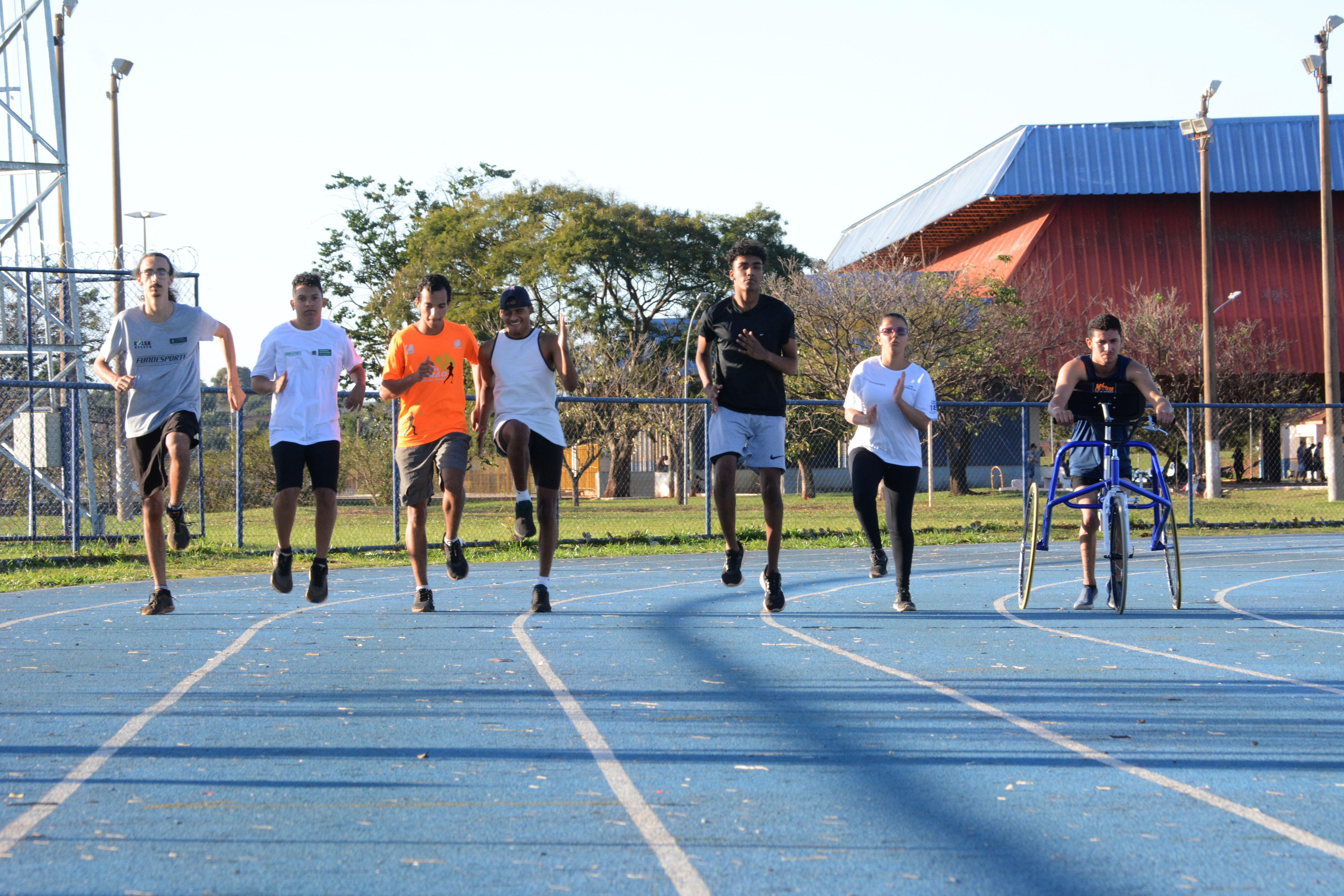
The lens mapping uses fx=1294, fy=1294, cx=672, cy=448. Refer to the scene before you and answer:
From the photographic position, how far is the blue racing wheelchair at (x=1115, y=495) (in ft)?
27.9

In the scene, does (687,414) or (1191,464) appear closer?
(1191,464)

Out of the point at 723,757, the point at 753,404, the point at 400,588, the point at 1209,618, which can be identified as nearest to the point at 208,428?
the point at 400,588

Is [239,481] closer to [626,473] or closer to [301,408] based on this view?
[301,408]

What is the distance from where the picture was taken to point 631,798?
379cm

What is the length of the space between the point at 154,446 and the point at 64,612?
194cm

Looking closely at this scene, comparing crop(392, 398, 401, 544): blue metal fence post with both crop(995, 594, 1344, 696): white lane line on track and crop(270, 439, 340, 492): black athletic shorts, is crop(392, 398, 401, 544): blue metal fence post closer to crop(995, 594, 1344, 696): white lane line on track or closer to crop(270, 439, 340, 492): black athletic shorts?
crop(270, 439, 340, 492): black athletic shorts

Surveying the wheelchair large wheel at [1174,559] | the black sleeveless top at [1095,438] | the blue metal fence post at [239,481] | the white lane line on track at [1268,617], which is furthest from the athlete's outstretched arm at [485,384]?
the blue metal fence post at [239,481]

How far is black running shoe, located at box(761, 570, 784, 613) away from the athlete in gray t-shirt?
352 cm

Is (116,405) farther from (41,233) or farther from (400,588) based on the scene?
→ (400,588)

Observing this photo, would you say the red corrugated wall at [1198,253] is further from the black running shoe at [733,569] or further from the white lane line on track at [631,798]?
the white lane line on track at [631,798]

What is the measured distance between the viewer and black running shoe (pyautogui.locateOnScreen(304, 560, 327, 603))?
8016 millimetres

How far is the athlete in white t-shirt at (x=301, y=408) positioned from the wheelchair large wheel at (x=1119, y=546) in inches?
195

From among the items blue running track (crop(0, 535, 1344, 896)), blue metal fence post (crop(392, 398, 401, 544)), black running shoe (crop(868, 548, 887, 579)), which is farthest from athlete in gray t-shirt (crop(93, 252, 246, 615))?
blue metal fence post (crop(392, 398, 401, 544))

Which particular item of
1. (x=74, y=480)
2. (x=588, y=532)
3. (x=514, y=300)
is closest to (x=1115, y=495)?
(x=514, y=300)
